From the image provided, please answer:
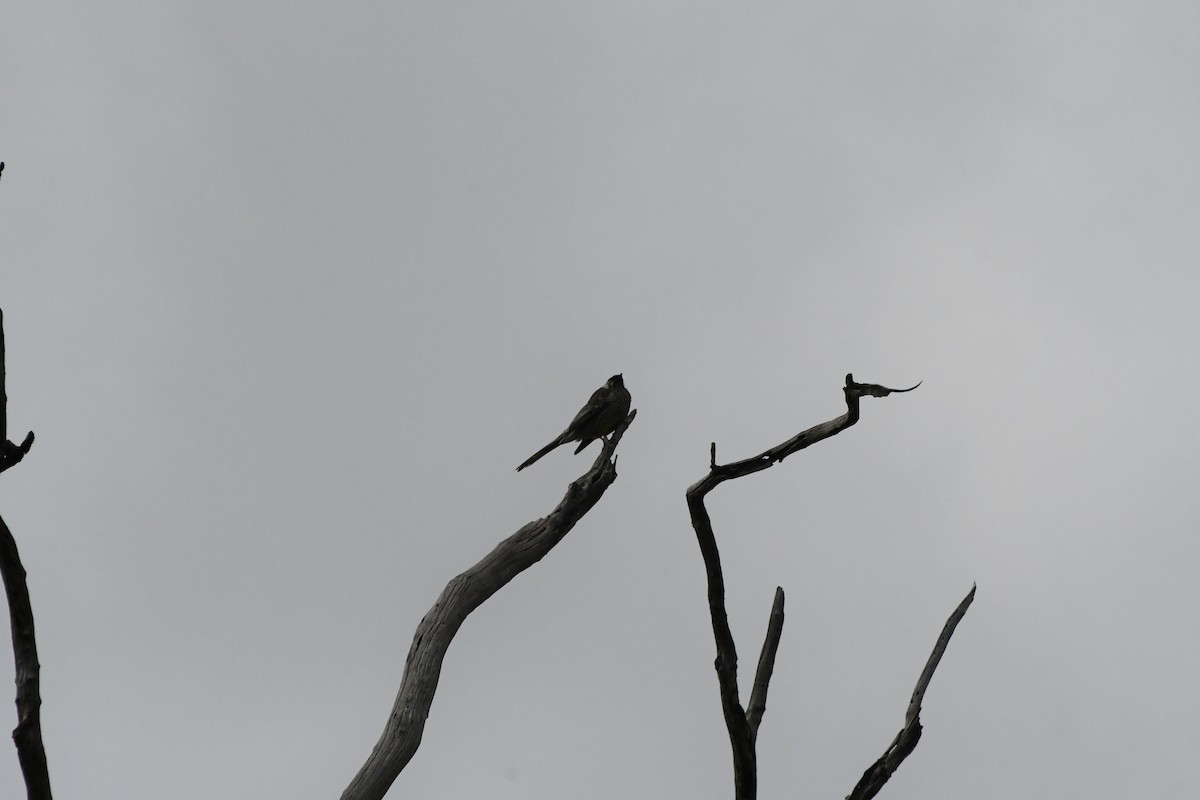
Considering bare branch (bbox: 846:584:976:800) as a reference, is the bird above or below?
above

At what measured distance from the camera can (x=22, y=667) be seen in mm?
5449

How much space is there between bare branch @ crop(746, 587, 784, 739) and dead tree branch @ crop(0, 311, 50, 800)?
13.4 ft

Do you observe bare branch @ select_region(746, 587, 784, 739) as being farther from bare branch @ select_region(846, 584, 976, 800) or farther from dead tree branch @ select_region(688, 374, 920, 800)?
bare branch @ select_region(846, 584, 976, 800)

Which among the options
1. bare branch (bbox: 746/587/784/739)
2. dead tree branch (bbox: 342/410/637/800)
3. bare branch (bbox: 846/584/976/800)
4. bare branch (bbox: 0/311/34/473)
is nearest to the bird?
dead tree branch (bbox: 342/410/637/800)

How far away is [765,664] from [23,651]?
14.5 ft

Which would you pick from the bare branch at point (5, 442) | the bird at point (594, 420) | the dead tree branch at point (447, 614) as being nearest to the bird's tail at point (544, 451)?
the bird at point (594, 420)

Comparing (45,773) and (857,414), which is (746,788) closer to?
(857,414)

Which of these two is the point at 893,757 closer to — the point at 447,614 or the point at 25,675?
the point at 447,614

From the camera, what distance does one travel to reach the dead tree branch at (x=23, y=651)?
17.3 feet

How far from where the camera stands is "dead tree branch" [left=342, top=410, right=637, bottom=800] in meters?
6.02

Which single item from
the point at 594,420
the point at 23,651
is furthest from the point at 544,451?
the point at 23,651

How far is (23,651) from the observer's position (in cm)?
546

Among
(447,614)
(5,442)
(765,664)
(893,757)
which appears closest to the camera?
(5,442)

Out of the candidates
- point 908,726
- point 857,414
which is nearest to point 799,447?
point 857,414
